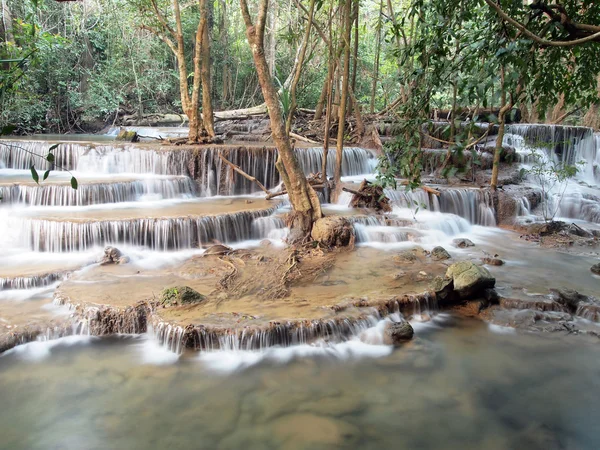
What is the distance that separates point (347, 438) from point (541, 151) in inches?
524

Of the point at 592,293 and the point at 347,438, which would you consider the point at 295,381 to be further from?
the point at 592,293

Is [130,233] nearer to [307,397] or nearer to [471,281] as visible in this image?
[307,397]

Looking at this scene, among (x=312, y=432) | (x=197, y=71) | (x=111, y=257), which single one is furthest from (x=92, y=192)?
(x=312, y=432)

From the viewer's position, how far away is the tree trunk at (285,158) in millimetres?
7477

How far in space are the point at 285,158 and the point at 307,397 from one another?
456 cm

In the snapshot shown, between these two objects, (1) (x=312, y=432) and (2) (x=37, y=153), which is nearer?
(1) (x=312, y=432)

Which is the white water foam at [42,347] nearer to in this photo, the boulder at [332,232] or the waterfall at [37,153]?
the boulder at [332,232]

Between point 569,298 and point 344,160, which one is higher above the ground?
point 344,160

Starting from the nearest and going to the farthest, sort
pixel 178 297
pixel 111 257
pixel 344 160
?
pixel 178 297 < pixel 111 257 < pixel 344 160

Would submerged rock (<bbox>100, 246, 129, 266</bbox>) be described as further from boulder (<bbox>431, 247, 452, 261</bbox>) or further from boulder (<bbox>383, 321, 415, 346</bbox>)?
boulder (<bbox>431, 247, 452, 261</bbox>)

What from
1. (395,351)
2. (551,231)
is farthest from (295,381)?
(551,231)

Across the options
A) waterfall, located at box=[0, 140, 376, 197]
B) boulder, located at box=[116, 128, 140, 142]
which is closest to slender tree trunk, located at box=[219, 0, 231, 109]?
boulder, located at box=[116, 128, 140, 142]

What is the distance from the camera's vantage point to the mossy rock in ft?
18.6

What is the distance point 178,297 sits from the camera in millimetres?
5703
